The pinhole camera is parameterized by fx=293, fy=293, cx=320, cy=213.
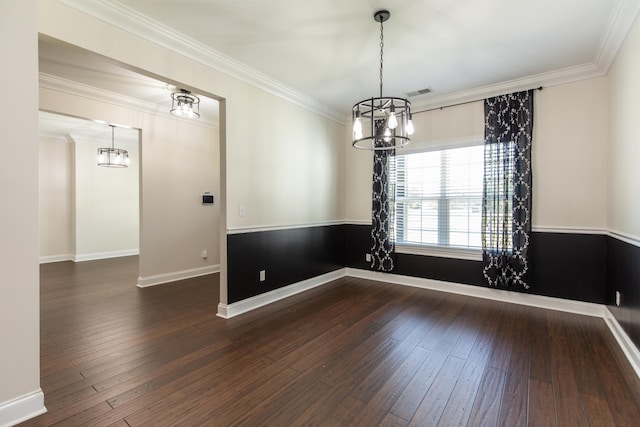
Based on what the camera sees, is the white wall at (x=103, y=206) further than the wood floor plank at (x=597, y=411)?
Yes

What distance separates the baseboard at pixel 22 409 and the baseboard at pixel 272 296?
5.35 feet

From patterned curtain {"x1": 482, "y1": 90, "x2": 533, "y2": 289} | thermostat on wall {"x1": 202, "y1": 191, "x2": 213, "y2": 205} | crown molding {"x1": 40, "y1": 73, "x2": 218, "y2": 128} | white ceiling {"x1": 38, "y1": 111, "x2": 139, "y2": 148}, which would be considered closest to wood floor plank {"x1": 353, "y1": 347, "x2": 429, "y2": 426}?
patterned curtain {"x1": 482, "y1": 90, "x2": 533, "y2": 289}

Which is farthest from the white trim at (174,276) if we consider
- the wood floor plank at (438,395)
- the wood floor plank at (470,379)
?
the wood floor plank at (470,379)

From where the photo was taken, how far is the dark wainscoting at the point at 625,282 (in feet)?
7.56

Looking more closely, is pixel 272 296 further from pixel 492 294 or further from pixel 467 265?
pixel 492 294

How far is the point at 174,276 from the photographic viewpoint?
479 centimetres

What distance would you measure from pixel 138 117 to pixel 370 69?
3.45m

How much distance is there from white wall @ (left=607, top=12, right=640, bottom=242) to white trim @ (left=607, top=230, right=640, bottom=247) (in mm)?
11

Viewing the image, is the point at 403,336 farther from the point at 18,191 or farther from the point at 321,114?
the point at 321,114

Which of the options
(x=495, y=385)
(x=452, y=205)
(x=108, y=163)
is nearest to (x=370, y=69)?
(x=452, y=205)

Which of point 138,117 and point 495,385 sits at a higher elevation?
point 138,117

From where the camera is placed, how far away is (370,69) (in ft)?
11.1

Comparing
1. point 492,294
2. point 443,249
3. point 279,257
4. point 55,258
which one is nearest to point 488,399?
point 492,294

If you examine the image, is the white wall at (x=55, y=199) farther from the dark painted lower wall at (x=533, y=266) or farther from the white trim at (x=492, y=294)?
the white trim at (x=492, y=294)
